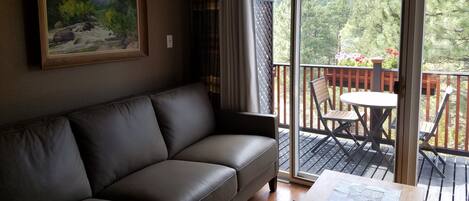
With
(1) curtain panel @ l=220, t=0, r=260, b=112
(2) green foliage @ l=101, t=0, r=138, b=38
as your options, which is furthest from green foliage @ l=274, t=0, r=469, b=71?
(2) green foliage @ l=101, t=0, r=138, b=38

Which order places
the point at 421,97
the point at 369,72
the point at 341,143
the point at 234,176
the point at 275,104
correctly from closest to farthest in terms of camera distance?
the point at 234,176, the point at 421,97, the point at 369,72, the point at 341,143, the point at 275,104

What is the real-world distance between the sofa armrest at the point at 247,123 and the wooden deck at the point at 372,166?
0.50 m

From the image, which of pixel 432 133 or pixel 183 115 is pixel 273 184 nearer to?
pixel 183 115

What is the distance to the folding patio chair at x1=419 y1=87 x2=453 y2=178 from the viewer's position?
285cm

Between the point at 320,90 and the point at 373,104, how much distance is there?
1.42ft

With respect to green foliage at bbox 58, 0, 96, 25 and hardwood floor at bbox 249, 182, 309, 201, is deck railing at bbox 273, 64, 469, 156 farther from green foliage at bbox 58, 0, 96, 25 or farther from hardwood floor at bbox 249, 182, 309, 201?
green foliage at bbox 58, 0, 96, 25

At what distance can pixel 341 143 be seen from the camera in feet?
11.2

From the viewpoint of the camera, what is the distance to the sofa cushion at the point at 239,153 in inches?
102

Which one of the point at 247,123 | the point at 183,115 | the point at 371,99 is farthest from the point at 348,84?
Result: the point at 183,115

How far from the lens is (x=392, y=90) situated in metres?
2.98

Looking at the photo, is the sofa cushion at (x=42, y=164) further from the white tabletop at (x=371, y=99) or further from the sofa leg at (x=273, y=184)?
the white tabletop at (x=371, y=99)

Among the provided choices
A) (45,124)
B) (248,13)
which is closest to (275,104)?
(248,13)

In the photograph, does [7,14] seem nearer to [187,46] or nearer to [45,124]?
[45,124]

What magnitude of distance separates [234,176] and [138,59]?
3.97 feet
